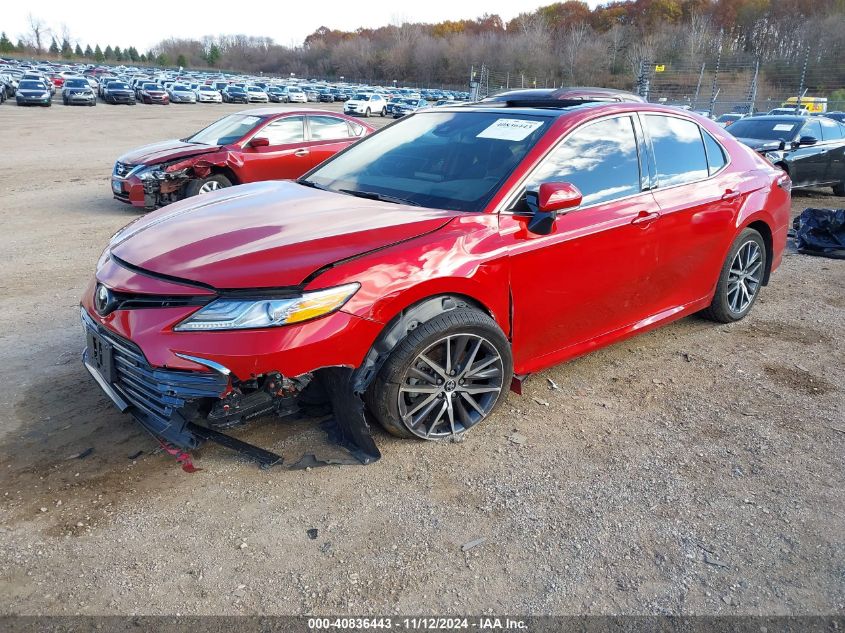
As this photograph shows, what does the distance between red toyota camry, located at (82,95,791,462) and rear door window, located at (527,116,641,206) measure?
0.04 feet

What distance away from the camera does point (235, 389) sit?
8.99 feet

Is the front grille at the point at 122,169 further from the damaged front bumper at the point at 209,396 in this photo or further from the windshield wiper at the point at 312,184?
the damaged front bumper at the point at 209,396

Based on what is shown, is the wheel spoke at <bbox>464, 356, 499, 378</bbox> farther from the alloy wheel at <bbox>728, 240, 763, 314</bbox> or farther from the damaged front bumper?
the alloy wheel at <bbox>728, 240, 763, 314</bbox>

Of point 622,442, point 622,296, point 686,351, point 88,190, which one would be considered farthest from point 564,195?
point 88,190

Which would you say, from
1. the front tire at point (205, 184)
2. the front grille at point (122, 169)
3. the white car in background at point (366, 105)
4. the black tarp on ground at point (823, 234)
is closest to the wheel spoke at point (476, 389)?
the black tarp on ground at point (823, 234)

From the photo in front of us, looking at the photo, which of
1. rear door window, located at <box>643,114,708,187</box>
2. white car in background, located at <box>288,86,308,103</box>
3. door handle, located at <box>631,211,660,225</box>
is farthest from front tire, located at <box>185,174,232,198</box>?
white car in background, located at <box>288,86,308,103</box>

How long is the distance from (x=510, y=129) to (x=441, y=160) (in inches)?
17.4

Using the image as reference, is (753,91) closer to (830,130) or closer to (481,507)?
(830,130)

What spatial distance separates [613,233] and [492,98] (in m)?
1.50

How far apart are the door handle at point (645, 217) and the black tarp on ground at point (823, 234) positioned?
4890 mm

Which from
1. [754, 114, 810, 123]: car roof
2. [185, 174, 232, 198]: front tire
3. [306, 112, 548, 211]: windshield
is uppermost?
[754, 114, 810, 123]: car roof

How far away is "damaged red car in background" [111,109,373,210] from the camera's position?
9055 millimetres

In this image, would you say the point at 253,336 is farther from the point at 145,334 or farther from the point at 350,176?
the point at 350,176

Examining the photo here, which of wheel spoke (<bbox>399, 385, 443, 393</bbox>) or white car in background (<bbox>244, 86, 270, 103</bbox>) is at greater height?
white car in background (<bbox>244, 86, 270, 103</bbox>)
